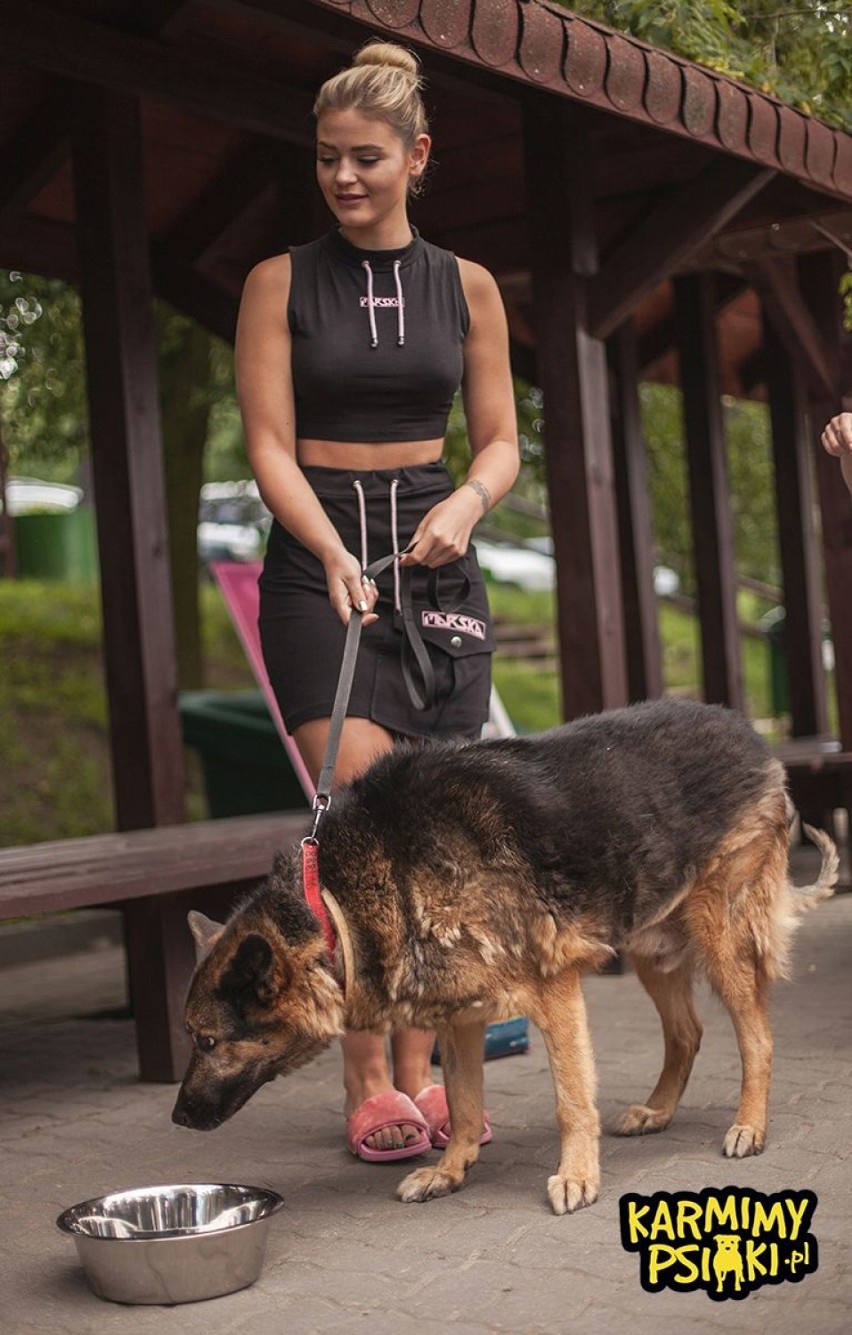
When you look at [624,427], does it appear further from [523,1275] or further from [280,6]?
[523,1275]

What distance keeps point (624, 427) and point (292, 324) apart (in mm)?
5796

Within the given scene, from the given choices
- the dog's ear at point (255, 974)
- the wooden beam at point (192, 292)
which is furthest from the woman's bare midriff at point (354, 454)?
the wooden beam at point (192, 292)

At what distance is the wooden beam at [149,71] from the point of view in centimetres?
573

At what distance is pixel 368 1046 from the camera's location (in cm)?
437

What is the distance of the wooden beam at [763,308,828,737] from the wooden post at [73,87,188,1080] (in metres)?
5.48

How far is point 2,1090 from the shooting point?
562 cm

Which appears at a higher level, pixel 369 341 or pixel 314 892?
pixel 369 341

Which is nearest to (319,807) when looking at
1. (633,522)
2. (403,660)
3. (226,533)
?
(403,660)

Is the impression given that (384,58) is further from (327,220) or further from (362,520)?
(327,220)

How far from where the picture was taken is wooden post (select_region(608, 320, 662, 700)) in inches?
383

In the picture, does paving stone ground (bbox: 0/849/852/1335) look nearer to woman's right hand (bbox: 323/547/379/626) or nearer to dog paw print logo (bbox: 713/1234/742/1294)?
dog paw print logo (bbox: 713/1234/742/1294)

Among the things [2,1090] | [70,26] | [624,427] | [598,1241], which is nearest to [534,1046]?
[2,1090]

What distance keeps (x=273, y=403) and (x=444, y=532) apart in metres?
0.55

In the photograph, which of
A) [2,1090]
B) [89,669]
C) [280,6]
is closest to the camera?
[280,6]
